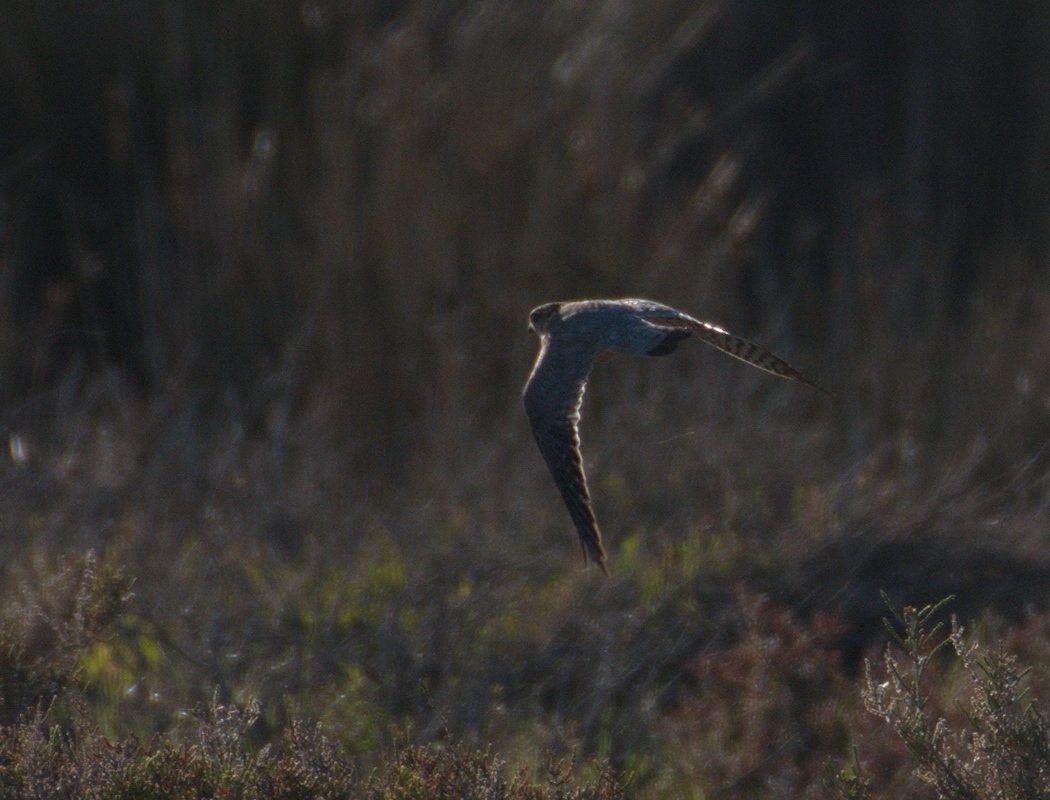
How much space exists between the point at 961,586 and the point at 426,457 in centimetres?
239

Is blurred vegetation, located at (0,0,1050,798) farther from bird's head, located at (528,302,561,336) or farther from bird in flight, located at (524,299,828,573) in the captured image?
bird's head, located at (528,302,561,336)

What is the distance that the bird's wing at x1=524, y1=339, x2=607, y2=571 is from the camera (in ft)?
11.6

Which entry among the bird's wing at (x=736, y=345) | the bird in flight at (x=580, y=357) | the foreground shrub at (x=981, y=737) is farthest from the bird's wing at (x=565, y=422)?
the foreground shrub at (x=981, y=737)

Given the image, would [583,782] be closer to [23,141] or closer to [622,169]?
[622,169]

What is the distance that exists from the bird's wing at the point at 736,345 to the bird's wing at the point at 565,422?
1.08 ft

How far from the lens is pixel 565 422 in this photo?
12.4ft

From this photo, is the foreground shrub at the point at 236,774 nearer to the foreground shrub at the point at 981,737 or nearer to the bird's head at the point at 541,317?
the foreground shrub at the point at 981,737

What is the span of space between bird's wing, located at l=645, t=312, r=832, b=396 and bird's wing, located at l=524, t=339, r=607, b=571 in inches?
12.9

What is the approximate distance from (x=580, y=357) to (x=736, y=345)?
1.91 ft

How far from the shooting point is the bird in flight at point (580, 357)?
3608 millimetres

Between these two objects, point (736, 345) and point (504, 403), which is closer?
point (736, 345)

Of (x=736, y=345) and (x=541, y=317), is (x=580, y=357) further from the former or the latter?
(x=541, y=317)

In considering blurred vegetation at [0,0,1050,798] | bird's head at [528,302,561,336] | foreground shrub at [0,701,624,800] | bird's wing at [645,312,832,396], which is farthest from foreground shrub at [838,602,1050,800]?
bird's head at [528,302,561,336]

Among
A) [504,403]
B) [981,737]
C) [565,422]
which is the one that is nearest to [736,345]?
[565,422]
